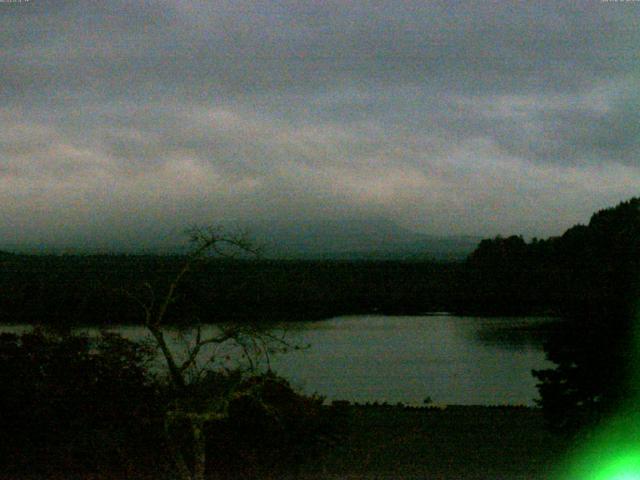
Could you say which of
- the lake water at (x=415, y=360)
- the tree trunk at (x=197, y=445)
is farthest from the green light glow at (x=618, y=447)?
the lake water at (x=415, y=360)

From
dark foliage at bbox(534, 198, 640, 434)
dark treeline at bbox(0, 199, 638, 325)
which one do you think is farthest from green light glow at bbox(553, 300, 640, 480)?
dark treeline at bbox(0, 199, 638, 325)

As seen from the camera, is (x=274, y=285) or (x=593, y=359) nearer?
(x=593, y=359)

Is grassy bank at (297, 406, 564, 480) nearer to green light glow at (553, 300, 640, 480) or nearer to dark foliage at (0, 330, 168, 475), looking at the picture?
green light glow at (553, 300, 640, 480)

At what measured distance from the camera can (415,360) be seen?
30281 mm

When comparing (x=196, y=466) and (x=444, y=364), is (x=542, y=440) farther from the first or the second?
(x=444, y=364)

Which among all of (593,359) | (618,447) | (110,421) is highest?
(593,359)

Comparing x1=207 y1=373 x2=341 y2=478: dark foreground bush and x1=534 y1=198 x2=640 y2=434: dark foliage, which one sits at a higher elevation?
x1=534 y1=198 x2=640 y2=434: dark foliage

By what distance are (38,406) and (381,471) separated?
473 cm

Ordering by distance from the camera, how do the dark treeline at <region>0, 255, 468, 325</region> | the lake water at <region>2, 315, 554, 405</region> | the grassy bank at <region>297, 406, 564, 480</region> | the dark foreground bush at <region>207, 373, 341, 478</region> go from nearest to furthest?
the dark foreground bush at <region>207, 373, 341, 478</region> → the grassy bank at <region>297, 406, 564, 480</region> → the lake water at <region>2, 315, 554, 405</region> → the dark treeline at <region>0, 255, 468, 325</region>

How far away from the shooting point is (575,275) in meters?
41.1

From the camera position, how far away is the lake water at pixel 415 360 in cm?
2177

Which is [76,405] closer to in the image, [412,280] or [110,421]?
[110,421]

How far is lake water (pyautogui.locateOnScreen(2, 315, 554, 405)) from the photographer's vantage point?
21766 millimetres

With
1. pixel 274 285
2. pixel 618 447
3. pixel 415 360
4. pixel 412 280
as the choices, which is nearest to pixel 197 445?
pixel 618 447
